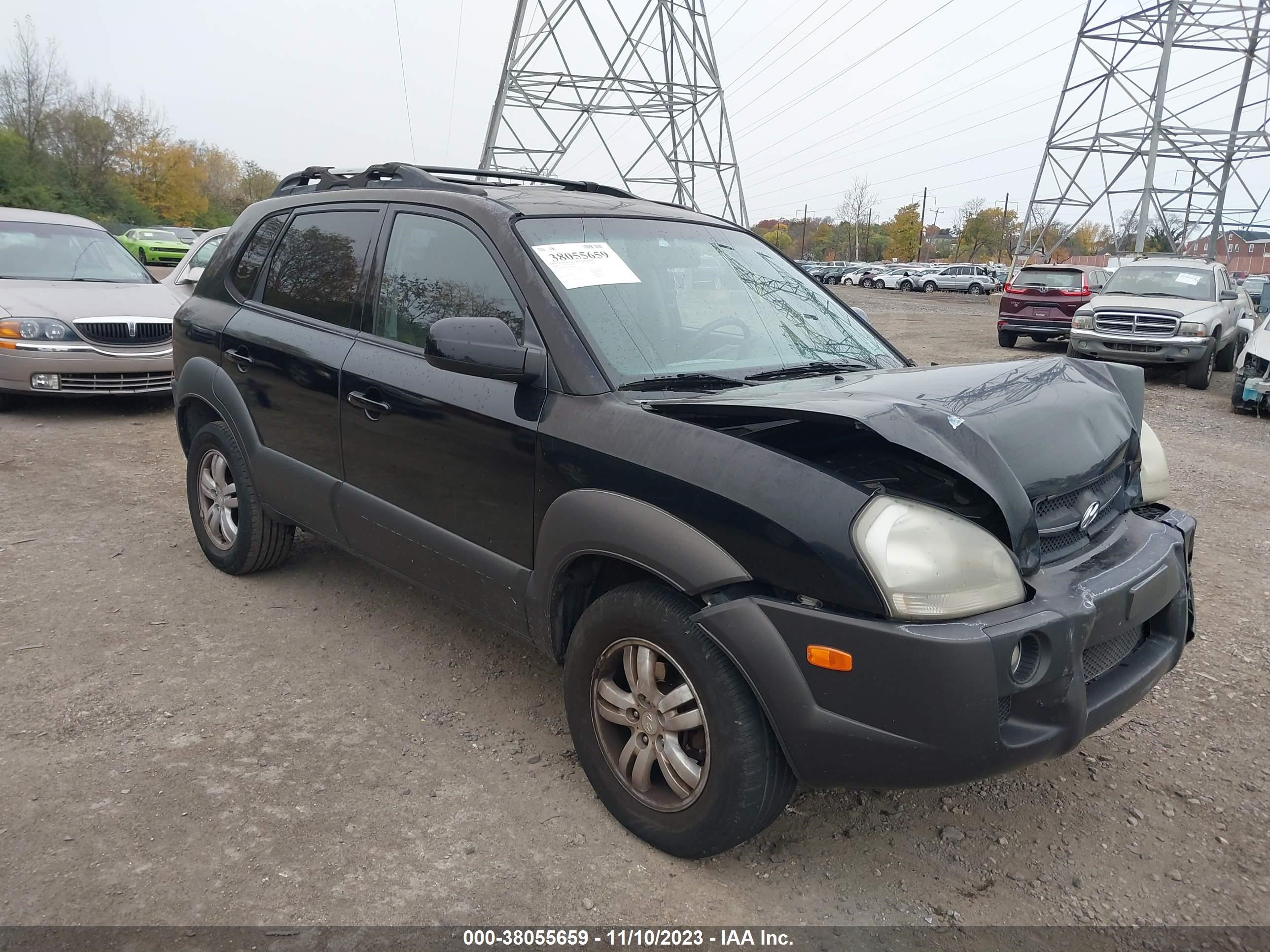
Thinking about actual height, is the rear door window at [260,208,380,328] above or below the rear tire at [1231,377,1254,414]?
above

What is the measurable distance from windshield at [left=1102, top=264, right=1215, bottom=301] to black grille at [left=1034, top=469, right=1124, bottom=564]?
520 inches

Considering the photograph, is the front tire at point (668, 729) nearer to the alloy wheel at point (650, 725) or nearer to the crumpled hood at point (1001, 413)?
the alloy wheel at point (650, 725)

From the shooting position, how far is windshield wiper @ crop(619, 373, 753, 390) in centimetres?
284

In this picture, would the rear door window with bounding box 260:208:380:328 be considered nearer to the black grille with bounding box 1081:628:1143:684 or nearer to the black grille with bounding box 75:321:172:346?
the black grille with bounding box 1081:628:1143:684

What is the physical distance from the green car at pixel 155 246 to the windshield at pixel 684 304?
99.5 feet

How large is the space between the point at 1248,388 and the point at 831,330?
9168 mm

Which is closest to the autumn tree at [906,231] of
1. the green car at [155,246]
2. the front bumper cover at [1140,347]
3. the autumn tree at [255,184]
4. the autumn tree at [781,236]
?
the autumn tree at [781,236]

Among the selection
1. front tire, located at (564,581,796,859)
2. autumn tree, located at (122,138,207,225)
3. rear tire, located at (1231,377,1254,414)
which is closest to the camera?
front tire, located at (564,581,796,859)

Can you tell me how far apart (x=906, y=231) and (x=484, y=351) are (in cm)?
8911

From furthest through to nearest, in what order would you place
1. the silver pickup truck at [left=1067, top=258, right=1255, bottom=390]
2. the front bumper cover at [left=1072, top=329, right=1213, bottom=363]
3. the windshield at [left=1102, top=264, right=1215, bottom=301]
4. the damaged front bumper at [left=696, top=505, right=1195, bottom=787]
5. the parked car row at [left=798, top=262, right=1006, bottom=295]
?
the parked car row at [left=798, top=262, right=1006, bottom=295], the windshield at [left=1102, top=264, right=1215, bottom=301], the silver pickup truck at [left=1067, top=258, right=1255, bottom=390], the front bumper cover at [left=1072, top=329, right=1213, bottom=363], the damaged front bumper at [left=696, top=505, right=1195, bottom=787]

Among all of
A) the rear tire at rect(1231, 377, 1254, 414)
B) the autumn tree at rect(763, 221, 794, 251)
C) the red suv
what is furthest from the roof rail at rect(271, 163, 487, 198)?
the autumn tree at rect(763, 221, 794, 251)

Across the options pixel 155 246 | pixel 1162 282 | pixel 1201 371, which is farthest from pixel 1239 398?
pixel 155 246

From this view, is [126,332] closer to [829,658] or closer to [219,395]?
[219,395]

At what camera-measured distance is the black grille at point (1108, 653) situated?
Result: 8.01 ft
